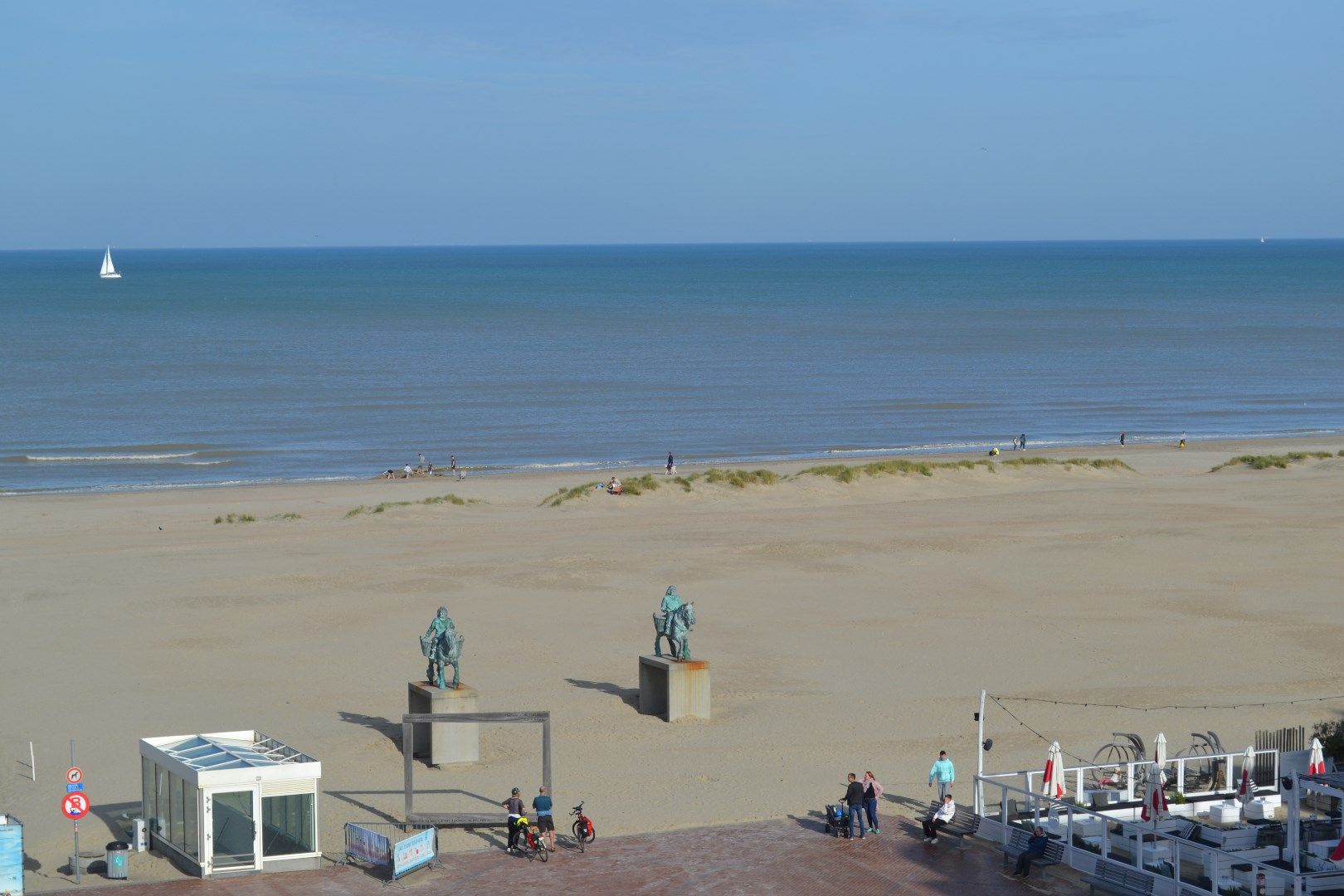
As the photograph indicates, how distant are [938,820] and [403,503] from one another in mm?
28465

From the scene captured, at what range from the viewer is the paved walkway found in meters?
17.2

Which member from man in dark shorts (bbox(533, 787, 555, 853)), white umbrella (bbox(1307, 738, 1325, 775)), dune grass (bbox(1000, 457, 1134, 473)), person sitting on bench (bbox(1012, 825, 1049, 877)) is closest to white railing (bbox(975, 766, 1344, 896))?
person sitting on bench (bbox(1012, 825, 1049, 877))

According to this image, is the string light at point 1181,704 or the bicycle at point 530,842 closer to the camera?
the bicycle at point 530,842

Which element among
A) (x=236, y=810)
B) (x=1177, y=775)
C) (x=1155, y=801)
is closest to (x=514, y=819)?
(x=236, y=810)

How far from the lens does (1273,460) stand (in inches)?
2095

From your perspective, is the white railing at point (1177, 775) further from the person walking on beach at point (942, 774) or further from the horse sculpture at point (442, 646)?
the horse sculpture at point (442, 646)

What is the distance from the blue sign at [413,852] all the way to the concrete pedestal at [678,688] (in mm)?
6378

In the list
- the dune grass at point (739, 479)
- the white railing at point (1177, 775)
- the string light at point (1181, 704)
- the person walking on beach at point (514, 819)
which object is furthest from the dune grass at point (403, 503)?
the white railing at point (1177, 775)

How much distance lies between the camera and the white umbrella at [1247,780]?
19047 millimetres

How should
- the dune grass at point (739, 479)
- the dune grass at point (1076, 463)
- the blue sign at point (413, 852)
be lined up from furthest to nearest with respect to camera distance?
the dune grass at point (1076, 463), the dune grass at point (739, 479), the blue sign at point (413, 852)

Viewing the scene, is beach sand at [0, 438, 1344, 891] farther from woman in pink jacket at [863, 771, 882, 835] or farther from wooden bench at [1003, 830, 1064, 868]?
wooden bench at [1003, 830, 1064, 868]

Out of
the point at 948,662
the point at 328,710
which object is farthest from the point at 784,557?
the point at 328,710

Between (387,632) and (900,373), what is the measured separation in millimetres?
65617

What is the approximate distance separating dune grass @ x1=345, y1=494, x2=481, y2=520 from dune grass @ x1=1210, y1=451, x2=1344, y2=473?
971 inches
